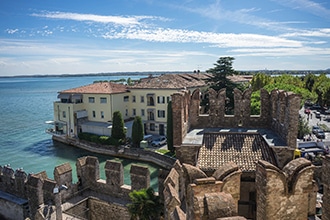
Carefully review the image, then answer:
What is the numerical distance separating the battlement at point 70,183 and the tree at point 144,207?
1.46 meters

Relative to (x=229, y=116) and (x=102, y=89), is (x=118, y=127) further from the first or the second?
(x=229, y=116)

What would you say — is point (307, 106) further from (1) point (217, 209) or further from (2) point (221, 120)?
(1) point (217, 209)

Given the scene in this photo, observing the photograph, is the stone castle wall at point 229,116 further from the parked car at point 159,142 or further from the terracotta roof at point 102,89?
the terracotta roof at point 102,89

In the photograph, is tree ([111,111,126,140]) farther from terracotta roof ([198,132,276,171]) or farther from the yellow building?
terracotta roof ([198,132,276,171])

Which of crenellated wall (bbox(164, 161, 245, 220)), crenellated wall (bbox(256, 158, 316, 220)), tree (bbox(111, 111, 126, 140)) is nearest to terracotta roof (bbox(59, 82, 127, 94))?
tree (bbox(111, 111, 126, 140))

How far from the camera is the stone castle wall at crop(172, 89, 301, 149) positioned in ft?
40.0

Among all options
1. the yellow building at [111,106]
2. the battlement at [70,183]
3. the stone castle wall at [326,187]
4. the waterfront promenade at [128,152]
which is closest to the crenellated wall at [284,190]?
the stone castle wall at [326,187]

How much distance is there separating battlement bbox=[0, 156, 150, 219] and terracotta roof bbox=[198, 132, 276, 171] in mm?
3442

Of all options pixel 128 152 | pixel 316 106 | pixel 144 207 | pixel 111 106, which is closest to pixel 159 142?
pixel 128 152

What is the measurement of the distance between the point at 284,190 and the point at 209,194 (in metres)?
2.25

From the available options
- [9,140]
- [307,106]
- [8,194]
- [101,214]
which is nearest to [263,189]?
[101,214]

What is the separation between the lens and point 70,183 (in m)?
14.9

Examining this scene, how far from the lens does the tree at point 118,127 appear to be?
126 feet

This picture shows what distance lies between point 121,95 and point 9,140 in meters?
20.3
